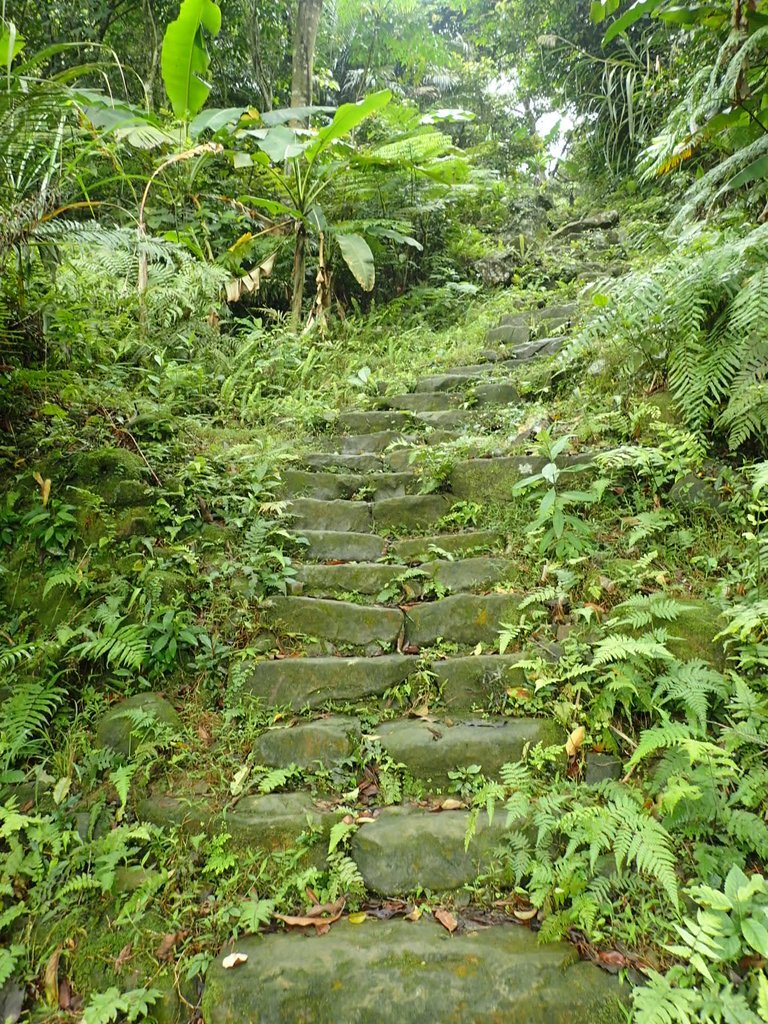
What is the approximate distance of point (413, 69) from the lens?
11.4m

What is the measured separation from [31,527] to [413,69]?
1266 centimetres

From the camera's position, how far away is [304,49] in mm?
7500

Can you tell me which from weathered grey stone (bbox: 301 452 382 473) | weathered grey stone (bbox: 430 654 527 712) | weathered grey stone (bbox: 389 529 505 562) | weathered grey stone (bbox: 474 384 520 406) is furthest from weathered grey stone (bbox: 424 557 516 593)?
weathered grey stone (bbox: 474 384 520 406)

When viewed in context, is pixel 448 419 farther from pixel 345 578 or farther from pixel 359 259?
pixel 359 259

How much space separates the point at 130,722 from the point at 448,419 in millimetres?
3520

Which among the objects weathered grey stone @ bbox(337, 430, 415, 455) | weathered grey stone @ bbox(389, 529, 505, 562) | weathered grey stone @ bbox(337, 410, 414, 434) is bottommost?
weathered grey stone @ bbox(389, 529, 505, 562)

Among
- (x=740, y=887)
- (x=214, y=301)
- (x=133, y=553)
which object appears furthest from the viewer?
(x=214, y=301)

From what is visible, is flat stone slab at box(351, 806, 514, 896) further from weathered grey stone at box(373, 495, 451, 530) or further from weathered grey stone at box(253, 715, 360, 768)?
weathered grey stone at box(373, 495, 451, 530)

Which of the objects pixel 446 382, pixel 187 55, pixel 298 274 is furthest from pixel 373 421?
pixel 187 55

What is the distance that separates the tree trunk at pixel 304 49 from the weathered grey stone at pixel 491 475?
21.3 ft

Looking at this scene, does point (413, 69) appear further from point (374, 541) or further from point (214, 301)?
point (374, 541)

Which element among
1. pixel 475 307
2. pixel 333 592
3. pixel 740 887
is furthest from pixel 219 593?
pixel 475 307

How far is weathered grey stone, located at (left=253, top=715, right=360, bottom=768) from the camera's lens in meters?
2.50

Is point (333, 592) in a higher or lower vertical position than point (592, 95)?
lower
